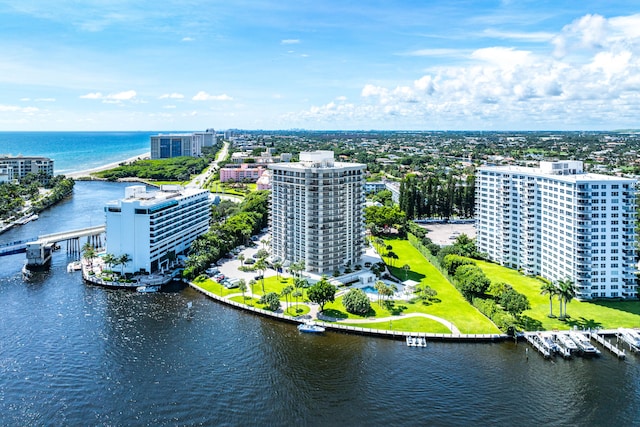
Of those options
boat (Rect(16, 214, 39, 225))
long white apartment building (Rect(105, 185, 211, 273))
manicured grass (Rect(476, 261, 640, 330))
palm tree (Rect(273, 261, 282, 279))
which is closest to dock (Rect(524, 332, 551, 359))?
manicured grass (Rect(476, 261, 640, 330))

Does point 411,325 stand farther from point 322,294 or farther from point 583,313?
point 583,313

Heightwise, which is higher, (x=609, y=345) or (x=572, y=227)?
(x=572, y=227)

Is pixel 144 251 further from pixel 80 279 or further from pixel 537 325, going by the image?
pixel 537 325

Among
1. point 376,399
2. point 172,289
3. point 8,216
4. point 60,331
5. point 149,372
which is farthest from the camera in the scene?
point 8,216

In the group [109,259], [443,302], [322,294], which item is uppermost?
[109,259]

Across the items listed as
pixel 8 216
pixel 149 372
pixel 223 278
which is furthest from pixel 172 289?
pixel 8 216

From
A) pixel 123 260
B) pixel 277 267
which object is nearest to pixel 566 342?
pixel 277 267

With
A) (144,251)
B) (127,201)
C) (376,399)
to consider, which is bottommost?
(376,399)

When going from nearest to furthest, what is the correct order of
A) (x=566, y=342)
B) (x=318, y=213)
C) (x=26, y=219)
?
(x=566, y=342), (x=318, y=213), (x=26, y=219)
